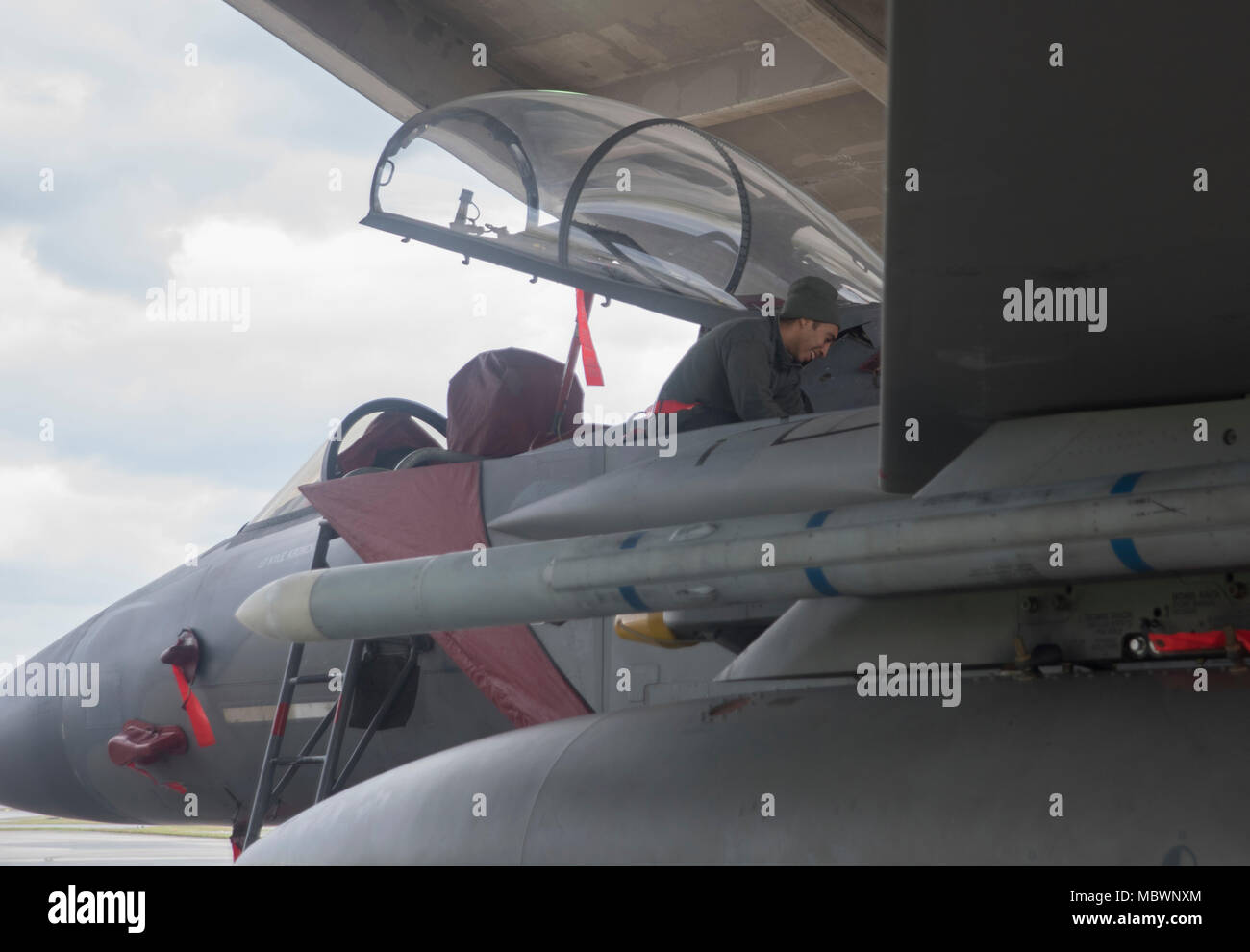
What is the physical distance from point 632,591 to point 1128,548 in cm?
113

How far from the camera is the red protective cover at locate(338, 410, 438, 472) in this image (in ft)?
18.5

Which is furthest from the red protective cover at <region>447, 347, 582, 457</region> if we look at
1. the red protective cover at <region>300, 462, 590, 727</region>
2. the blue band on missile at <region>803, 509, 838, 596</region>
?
the blue band on missile at <region>803, 509, 838, 596</region>

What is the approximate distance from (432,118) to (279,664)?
2.38m

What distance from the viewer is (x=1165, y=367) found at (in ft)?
8.79

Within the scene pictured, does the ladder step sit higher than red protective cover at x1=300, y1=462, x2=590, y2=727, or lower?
lower

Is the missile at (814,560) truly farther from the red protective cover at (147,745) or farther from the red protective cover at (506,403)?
the red protective cover at (147,745)

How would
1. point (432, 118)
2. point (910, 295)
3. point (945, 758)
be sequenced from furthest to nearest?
point (432, 118)
point (945, 758)
point (910, 295)

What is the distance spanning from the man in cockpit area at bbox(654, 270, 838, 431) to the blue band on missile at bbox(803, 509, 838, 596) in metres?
1.29

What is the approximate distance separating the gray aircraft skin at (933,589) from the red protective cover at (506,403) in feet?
2.60

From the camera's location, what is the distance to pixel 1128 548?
2.42 meters

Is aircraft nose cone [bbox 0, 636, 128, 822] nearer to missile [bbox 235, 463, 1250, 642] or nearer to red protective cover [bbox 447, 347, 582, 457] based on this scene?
red protective cover [bbox 447, 347, 582, 457]

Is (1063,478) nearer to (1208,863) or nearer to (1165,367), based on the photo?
(1165,367)

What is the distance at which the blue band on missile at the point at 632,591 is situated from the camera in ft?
9.70
